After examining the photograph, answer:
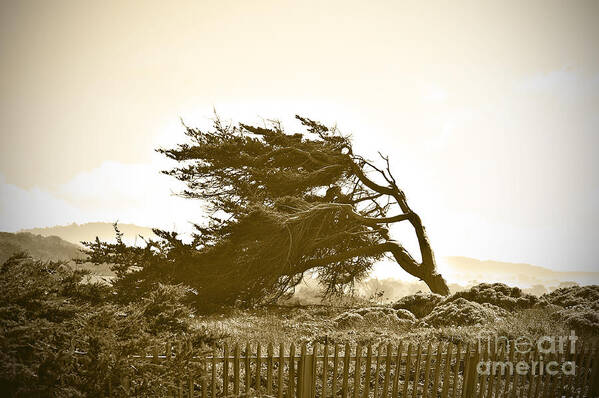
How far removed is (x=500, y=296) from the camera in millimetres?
13805

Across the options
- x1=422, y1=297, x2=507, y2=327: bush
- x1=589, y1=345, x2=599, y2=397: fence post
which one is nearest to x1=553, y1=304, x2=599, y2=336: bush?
x1=422, y1=297, x2=507, y2=327: bush

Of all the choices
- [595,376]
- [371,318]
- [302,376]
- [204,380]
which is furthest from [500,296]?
[204,380]

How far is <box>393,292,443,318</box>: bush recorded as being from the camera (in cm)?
1373

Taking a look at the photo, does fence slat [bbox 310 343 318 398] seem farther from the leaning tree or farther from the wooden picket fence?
the leaning tree

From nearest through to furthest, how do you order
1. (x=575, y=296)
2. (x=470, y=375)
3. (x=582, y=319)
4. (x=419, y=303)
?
(x=470, y=375)
(x=582, y=319)
(x=575, y=296)
(x=419, y=303)

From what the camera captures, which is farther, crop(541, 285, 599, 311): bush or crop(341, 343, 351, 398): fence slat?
crop(541, 285, 599, 311): bush

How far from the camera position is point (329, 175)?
1769cm

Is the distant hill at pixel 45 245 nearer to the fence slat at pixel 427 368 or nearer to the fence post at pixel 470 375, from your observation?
the fence slat at pixel 427 368

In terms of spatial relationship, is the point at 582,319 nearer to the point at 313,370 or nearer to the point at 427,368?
the point at 427,368

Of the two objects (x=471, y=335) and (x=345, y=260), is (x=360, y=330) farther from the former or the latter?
(x=345, y=260)

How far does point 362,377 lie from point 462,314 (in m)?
4.88

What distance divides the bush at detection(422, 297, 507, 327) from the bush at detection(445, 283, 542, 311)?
4.02 ft

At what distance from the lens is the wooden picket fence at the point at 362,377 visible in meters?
5.47

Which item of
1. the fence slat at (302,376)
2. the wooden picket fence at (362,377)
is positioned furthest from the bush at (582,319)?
the fence slat at (302,376)
